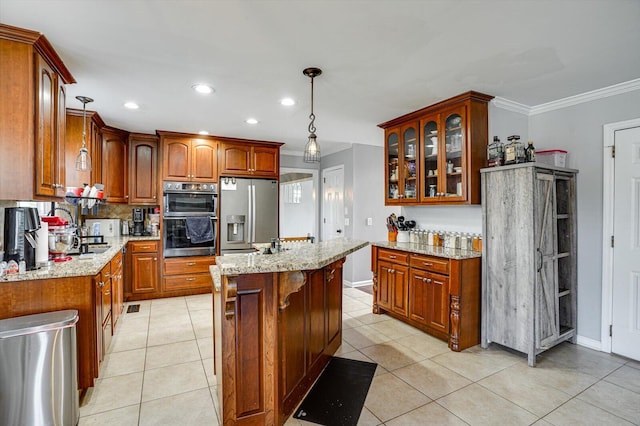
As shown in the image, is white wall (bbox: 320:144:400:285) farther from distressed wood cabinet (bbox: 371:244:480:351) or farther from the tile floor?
the tile floor

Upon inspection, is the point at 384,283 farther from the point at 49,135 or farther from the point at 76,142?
the point at 76,142

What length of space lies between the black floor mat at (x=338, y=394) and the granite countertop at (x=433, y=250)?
1.17m

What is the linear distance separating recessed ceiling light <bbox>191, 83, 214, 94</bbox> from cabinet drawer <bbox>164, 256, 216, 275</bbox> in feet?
8.64

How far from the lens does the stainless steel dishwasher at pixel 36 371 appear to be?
1.79 m

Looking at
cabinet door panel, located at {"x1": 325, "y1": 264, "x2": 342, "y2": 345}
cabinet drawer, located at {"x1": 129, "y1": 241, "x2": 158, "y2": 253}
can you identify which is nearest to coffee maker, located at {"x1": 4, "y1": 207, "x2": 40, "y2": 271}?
cabinet door panel, located at {"x1": 325, "y1": 264, "x2": 342, "y2": 345}

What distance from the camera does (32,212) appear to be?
231cm

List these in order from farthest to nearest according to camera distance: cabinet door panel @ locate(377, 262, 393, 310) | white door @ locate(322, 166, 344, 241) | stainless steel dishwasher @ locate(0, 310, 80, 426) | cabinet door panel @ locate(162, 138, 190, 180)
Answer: white door @ locate(322, 166, 344, 241)
cabinet door panel @ locate(162, 138, 190, 180)
cabinet door panel @ locate(377, 262, 393, 310)
stainless steel dishwasher @ locate(0, 310, 80, 426)

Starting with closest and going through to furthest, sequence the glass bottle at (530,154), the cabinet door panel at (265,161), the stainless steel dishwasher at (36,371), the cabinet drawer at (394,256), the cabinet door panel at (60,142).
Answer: the stainless steel dishwasher at (36,371), the cabinet door panel at (60,142), the glass bottle at (530,154), the cabinet drawer at (394,256), the cabinet door panel at (265,161)

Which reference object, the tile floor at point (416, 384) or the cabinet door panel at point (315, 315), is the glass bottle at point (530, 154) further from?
the cabinet door panel at point (315, 315)

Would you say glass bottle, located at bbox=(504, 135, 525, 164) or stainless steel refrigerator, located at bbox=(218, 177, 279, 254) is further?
stainless steel refrigerator, located at bbox=(218, 177, 279, 254)

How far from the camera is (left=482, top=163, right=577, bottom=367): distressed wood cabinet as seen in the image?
2.78 metres

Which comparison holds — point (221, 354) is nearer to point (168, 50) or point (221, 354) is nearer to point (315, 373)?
point (315, 373)

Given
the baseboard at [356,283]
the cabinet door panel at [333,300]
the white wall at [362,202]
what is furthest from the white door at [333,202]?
the cabinet door panel at [333,300]

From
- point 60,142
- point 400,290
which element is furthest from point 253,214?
point 60,142
